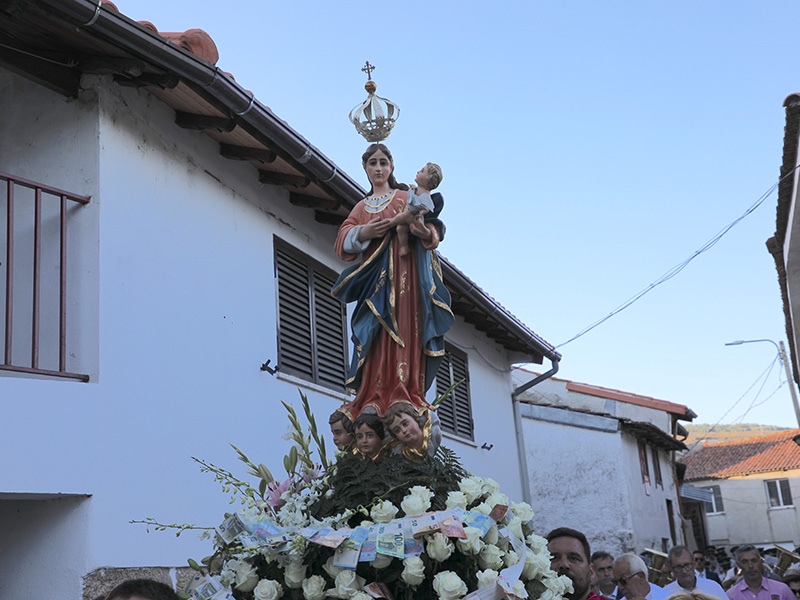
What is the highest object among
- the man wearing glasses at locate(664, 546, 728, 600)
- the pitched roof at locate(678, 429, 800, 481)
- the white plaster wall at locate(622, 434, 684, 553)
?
the pitched roof at locate(678, 429, 800, 481)

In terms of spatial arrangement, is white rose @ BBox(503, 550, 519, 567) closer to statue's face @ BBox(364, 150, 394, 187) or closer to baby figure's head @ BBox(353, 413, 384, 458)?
baby figure's head @ BBox(353, 413, 384, 458)

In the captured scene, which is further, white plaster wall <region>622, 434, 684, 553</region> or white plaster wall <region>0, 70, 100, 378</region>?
white plaster wall <region>622, 434, 684, 553</region>

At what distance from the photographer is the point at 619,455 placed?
68.0 feet

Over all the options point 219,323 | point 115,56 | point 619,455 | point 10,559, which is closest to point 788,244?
point 619,455

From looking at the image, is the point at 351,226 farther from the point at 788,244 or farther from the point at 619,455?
the point at 619,455

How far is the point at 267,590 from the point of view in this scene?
3383mm

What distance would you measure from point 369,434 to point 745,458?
133ft

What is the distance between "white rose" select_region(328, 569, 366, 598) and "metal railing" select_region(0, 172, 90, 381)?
111 inches

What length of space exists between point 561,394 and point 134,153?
19.9 metres

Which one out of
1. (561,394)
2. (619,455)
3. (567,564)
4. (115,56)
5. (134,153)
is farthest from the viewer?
(561,394)

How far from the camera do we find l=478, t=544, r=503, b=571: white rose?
3.42 m

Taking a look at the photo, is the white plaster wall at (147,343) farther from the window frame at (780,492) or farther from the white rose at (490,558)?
the window frame at (780,492)

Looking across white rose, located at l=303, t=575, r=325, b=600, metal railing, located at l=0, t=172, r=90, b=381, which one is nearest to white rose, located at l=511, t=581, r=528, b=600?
white rose, located at l=303, t=575, r=325, b=600

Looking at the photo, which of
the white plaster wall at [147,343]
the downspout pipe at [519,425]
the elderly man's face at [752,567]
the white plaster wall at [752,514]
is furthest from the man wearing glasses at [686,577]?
the white plaster wall at [752,514]
